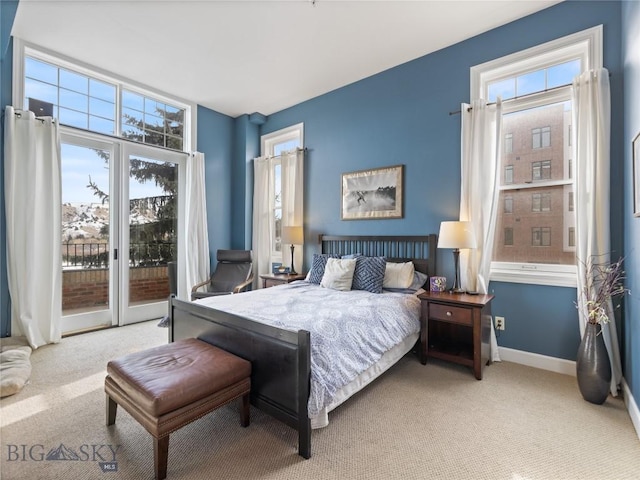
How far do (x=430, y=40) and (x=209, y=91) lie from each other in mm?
2968

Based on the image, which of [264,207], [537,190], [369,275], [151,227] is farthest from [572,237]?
[151,227]

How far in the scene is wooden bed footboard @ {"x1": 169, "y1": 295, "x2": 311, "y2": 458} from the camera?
5.41 feet

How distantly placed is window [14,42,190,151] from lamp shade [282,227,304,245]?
211 cm

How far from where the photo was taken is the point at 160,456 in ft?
4.86

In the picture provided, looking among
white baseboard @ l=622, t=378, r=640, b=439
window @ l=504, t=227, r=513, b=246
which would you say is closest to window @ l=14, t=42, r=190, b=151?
window @ l=504, t=227, r=513, b=246

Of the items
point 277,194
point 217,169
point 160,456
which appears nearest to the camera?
point 160,456

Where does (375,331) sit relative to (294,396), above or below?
above

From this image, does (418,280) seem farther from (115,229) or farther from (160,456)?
(115,229)

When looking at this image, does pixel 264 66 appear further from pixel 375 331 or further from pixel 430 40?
pixel 375 331

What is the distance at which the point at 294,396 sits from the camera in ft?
5.58

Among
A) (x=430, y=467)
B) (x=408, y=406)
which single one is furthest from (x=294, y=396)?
(x=408, y=406)

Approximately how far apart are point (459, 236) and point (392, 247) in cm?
96

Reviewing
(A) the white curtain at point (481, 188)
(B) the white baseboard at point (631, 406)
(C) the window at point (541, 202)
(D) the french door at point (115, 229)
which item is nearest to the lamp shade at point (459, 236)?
(A) the white curtain at point (481, 188)

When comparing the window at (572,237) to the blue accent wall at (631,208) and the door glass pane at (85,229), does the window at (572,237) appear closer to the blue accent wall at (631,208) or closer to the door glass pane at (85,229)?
the blue accent wall at (631,208)
